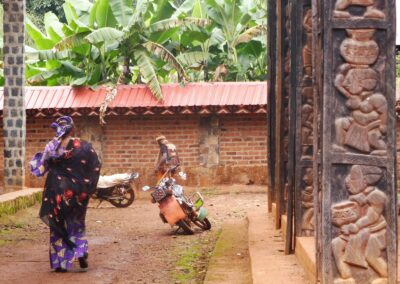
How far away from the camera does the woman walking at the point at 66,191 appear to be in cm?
929

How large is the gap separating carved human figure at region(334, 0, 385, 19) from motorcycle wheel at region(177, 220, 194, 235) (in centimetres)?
712

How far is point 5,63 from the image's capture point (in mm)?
18594

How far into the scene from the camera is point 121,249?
11133 mm

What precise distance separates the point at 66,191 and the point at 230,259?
6.32 feet

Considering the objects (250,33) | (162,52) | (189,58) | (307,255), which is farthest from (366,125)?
(250,33)

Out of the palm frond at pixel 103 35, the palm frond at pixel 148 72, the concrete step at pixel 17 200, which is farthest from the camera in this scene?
the palm frond at pixel 148 72

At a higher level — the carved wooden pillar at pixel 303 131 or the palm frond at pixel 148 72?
the palm frond at pixel 148 72

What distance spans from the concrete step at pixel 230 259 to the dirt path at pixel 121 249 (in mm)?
160

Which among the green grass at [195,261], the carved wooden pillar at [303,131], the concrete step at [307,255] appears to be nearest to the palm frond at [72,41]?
the green grass at [195,261]

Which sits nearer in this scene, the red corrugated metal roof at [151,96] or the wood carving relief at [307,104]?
the wood carving relief at [307,104]

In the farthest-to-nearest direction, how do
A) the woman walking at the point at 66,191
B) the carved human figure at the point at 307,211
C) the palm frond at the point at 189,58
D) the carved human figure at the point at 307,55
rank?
the palm frond at the point at 189,58 → the woman walking at the point at 66,191 → the carved human figure at the point at 307,211 → the carved human figure at the point at 307,55

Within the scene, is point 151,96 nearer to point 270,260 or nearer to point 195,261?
point 195,261

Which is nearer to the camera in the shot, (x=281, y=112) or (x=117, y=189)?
(x=281, y=112)

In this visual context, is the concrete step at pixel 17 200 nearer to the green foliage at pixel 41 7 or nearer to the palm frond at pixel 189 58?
the palm frond at pixel 189 58
